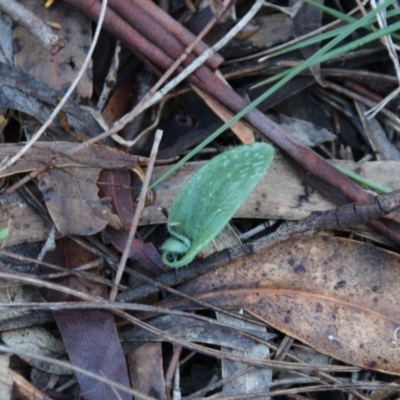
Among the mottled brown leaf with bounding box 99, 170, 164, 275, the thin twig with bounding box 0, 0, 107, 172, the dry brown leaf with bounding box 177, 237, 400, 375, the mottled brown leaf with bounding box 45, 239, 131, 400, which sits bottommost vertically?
the mottled brown leaf with bounding box 45, 239, 131, 400

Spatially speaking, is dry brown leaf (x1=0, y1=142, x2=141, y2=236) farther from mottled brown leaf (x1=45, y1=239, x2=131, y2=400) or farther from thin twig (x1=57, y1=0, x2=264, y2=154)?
mottled brown leaf (x1=45, y1=239, x2=131, y2=400)

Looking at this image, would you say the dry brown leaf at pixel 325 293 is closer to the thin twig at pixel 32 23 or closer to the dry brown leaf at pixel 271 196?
the dry brown leaf at pixel 271 196

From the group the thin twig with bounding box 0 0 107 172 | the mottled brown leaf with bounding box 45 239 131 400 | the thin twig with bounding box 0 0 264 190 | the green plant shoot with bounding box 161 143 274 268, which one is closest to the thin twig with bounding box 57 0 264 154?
the thin twig with bounding box 0 0 264 190

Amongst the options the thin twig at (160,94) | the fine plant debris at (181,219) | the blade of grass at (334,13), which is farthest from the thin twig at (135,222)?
the blade of grass at (334,13)

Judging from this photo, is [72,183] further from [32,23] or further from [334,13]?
[334,13]

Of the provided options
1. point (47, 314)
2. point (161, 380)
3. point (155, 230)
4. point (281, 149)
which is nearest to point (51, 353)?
point (47, 314)

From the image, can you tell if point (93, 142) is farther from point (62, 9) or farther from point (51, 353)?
point (51, 353)
